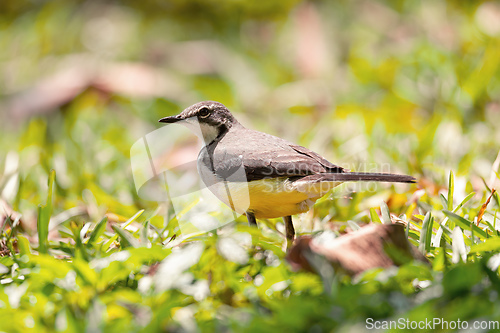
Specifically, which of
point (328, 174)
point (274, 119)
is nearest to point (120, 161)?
point (274, 119)

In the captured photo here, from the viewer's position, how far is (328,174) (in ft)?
10.3

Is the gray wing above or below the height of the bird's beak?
below

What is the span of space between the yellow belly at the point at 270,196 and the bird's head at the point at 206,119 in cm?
73

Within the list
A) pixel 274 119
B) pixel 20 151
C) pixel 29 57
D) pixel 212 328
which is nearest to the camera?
pixel 212 328

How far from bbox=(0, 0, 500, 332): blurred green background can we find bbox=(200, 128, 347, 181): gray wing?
1.32 ft

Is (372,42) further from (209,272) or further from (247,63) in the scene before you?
(209,272)

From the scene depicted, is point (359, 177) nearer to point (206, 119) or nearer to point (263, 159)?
point (263, 159)

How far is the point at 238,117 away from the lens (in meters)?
6.61

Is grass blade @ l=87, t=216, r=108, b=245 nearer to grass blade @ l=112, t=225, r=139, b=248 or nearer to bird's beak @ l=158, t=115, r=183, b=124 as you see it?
grass blade @ l=112, t=225, r=139, b=248

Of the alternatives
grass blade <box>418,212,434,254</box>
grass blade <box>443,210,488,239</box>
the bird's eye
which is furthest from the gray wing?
grass blade <box>443,210,488,239</box>

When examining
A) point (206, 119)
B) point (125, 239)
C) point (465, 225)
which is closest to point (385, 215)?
point (465, 225)

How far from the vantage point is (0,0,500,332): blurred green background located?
217 centimetres

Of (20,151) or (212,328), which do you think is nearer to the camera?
(212,328)

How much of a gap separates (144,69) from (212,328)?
6.49 m
